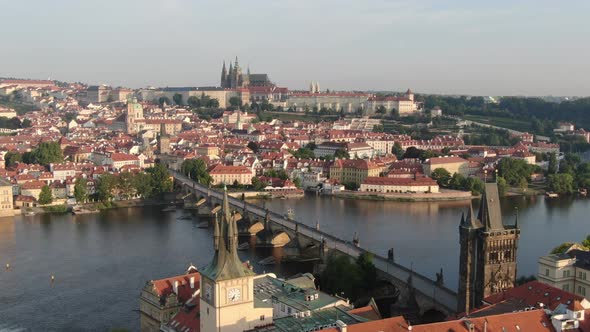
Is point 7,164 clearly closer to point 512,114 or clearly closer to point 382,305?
point 382,305

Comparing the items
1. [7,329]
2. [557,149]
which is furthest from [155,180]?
[557,149]

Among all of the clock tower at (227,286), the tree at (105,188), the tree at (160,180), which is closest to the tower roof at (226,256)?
the clock tower at (227,286)

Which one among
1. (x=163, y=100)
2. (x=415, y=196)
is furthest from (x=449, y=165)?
(x=163, y=100)

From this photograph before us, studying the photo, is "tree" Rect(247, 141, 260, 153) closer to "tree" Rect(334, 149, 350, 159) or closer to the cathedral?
"tree" Rect(334, 149, 350, 159)

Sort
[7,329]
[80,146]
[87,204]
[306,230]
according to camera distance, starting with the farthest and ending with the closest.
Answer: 1. [80,146]
2. [87,204]
3. [306,230]
4. [7,329]

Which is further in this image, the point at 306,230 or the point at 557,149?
the point at 557,149

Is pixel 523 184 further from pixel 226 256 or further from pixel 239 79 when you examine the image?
pixel 239 79
